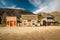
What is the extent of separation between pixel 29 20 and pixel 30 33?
0.30 meters

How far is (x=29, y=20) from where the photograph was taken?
10.5ft

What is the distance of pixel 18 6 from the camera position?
10.4ft

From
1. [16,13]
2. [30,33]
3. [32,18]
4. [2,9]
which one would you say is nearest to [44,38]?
[30,33]

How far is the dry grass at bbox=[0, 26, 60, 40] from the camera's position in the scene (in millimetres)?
3006

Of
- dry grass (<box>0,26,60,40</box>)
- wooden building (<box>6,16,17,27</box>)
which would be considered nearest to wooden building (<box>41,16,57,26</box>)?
dry grass (<box>0,26,60,40</box>)

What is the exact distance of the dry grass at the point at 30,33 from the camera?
9.86 ft

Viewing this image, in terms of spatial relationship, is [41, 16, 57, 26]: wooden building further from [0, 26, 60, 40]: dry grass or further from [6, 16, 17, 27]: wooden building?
[6, 16, 17, 27]: wooden building

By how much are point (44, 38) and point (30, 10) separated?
0.68 metres

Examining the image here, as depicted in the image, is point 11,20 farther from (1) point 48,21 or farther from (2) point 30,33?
(1) point 48,21

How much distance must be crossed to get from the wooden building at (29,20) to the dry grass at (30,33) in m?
0.10

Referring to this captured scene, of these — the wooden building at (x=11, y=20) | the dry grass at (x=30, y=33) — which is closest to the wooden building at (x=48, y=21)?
the dry grass at (x=30, y=33)

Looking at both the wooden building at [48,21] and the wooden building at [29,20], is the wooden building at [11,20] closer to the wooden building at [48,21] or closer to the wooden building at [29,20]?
the wooden building at [29,20]

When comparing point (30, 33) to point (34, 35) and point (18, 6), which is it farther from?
point (18, 6)

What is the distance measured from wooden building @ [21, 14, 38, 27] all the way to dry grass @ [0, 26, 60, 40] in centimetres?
10
